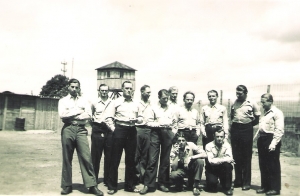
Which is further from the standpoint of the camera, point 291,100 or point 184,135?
point 291,100

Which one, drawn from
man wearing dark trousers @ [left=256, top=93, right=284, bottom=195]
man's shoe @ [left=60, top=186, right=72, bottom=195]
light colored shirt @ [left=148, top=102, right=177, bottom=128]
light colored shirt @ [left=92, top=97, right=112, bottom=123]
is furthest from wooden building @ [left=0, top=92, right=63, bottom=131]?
man wearing dark trousers @ [left=256, top=93, right=284, bottom=195]

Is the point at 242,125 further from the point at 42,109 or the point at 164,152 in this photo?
the point at 42,109

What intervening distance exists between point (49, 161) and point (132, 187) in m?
3.90

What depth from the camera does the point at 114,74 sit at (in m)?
30.5

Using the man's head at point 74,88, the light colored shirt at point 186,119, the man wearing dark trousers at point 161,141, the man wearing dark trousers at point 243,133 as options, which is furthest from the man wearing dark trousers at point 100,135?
the man wearing dark trousers at point 243,133

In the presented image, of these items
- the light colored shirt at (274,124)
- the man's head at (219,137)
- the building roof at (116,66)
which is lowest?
the man's head at (219,137)

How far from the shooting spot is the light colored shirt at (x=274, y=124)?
5.42 m

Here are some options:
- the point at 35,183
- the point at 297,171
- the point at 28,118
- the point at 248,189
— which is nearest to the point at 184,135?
the point at 248,189

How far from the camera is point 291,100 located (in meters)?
9.78

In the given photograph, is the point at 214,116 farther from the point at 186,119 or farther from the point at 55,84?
the point at 55,84

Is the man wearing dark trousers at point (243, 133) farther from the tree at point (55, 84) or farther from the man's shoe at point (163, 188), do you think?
the tree at point (55, 84)

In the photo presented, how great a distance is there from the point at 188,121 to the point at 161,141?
70 centimetres

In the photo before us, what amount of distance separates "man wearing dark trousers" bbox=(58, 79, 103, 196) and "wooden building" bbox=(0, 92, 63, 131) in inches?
709

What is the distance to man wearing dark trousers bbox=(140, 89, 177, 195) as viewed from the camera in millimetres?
5480
